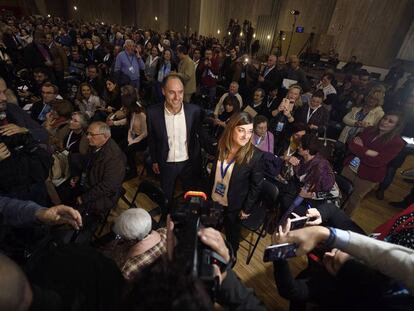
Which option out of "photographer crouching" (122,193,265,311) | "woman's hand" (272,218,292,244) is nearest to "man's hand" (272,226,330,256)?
"woman's hand" (272,218,292,244)

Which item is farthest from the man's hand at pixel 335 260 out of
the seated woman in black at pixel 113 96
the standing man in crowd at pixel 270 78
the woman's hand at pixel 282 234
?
the standing man in crowd at pixel 270 78

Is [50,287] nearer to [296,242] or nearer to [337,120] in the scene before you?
A: [296,242]

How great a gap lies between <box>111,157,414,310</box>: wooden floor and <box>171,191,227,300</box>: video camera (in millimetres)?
1674

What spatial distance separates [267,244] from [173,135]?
1.79 meters

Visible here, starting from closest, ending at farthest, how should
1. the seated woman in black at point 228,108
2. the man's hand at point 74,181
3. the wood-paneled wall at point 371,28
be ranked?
the man's hand at point 74,181
the seated woman in black at point 228,108
the wood-paneled wall at point 371,28

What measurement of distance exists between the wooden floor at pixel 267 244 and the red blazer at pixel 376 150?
3.18ft

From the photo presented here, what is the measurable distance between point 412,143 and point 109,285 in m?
4.76

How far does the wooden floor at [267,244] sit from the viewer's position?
2.21 meters

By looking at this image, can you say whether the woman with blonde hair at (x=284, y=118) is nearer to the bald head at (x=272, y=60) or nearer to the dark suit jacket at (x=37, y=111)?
the bald head at (x=272, y=60)

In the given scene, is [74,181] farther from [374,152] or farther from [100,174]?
[374,152]

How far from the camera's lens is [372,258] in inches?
39.2

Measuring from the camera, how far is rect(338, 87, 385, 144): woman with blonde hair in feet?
11.4

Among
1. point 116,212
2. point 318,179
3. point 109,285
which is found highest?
point 109,285

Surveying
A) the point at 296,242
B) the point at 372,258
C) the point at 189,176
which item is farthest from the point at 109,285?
the point at 189,176
